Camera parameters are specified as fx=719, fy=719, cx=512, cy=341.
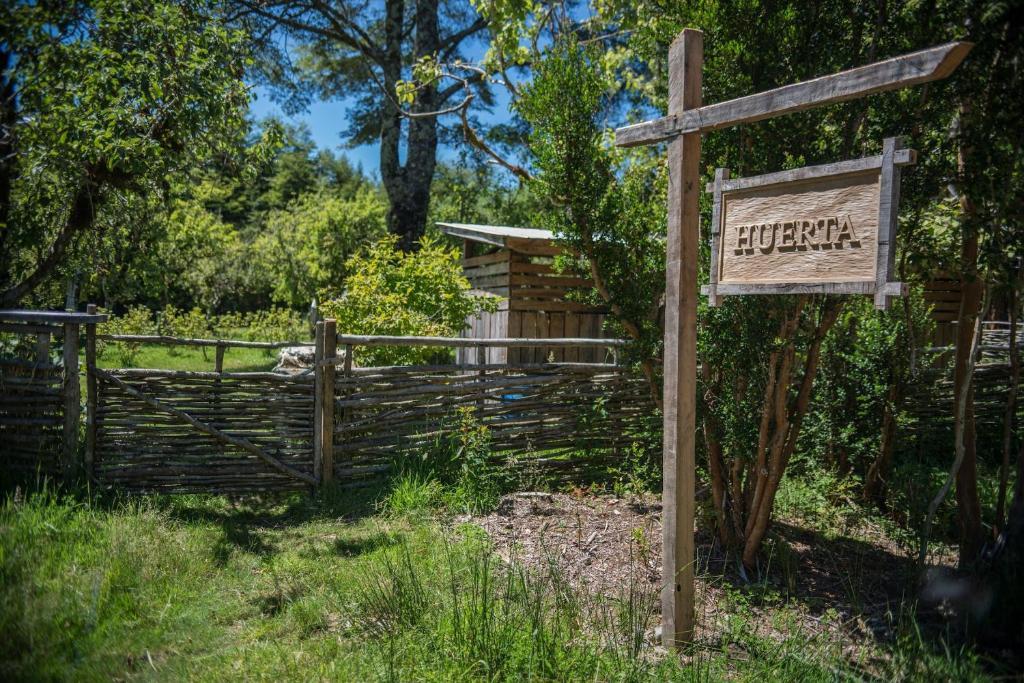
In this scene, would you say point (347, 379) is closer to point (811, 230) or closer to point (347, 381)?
point (347, 381)

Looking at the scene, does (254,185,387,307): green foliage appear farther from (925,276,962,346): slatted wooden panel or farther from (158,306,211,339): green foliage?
(925,276,962,346): slatted wooden panel

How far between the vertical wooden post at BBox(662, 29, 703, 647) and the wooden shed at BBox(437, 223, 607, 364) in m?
7.26

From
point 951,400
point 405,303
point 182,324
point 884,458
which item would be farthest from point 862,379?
point 182,324

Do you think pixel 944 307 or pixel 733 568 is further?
pixel 944 307

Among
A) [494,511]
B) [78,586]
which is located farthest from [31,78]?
[494,511]

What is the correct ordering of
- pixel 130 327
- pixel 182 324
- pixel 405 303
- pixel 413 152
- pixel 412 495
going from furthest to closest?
pixel 182 324
pixel 130 327
pixel 413 152
pixel 405 303
pixel 412 495

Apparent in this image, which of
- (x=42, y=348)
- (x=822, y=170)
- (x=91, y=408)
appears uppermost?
(x=822, y=170)

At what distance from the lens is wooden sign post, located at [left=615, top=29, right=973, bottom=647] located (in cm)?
290

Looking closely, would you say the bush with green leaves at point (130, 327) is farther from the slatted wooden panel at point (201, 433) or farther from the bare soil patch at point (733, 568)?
the bare soil patch at point (733, 568)

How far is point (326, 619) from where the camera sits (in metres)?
3.86

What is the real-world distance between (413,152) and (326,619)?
37.7 ft

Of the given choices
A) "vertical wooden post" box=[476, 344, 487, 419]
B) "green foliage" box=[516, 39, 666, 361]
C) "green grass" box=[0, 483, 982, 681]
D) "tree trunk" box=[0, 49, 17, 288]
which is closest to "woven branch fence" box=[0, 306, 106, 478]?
"green grass" box=[0, 483, 982, 681]

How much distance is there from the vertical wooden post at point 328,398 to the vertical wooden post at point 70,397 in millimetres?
1945

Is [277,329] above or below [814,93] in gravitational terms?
below
